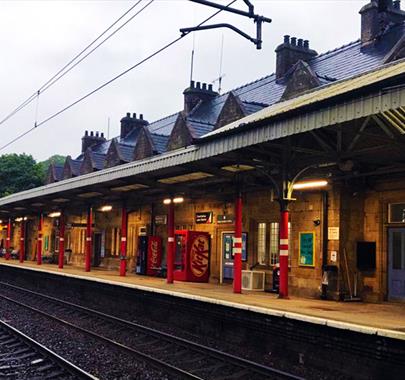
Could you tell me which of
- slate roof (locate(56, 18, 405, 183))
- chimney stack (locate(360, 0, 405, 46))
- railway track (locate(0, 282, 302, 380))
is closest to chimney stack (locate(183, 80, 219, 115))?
slate roof (locate(56, 18, 405, 183))

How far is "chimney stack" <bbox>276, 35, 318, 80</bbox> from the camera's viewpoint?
22859 mm

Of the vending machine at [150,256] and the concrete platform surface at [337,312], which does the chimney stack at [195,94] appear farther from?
the concrete platform surface at [337,312]

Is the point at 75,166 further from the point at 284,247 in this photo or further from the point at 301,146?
the point at 301,146

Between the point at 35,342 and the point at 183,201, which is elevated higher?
the point at 183,201

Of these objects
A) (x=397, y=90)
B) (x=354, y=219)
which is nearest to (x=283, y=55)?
(x=354, y=219)

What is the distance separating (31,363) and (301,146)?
6933mm

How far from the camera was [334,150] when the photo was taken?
11.1 m

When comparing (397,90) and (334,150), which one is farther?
(334,150)

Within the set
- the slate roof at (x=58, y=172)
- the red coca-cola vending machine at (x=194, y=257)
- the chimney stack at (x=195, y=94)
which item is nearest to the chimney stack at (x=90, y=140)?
the slate roof at (x=58, y=172)

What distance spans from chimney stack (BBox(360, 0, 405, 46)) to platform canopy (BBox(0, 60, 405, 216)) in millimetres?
7153

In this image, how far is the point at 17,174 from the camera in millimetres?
46344

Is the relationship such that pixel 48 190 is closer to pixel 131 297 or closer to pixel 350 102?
pixel 131 297

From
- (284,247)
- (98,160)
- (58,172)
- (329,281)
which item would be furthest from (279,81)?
(58,172)

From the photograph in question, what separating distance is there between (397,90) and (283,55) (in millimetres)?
16365
